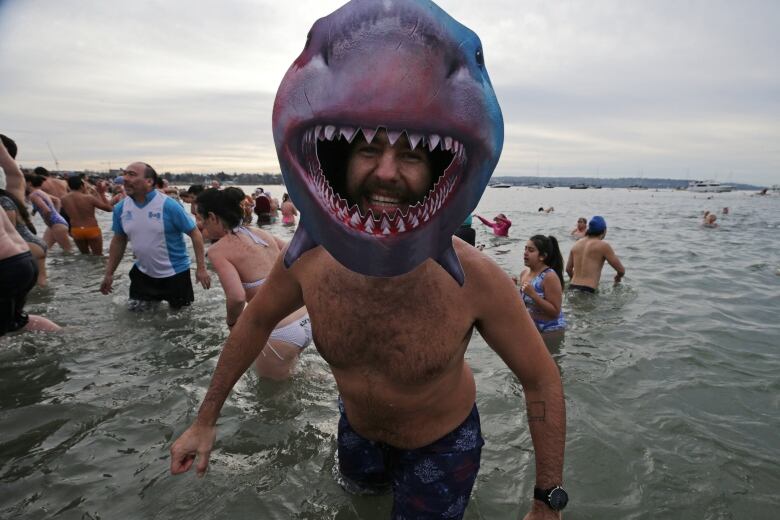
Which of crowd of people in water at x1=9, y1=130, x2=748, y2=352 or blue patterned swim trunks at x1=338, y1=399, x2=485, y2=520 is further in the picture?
crowd of people in water at x1=9, y1=130, x2=748, y2=352

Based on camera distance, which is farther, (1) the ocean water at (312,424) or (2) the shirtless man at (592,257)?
(2) the shirtless man at (592,257)

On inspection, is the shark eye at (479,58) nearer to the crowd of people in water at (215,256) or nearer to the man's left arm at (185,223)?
the crowd of people in water at (215,256)

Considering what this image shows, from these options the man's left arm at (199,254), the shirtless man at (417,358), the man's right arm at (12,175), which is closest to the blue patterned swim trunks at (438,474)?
the shirtless man at (417,358)

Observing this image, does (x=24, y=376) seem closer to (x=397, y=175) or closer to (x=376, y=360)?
(x=376, y=360)

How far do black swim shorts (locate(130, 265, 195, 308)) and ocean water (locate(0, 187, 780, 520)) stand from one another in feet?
1.19

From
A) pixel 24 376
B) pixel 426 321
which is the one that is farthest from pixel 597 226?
pixel 24 376

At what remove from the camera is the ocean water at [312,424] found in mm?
2725

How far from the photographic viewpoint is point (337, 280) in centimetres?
173

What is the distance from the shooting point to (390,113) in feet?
3.37

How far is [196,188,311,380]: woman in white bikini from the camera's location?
3.81m

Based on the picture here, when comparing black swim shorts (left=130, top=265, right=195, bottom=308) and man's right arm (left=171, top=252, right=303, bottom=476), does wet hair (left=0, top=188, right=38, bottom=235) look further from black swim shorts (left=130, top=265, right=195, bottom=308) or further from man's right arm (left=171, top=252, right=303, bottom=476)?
man's right arm (left=171, top=252, right=303, bottom=476)

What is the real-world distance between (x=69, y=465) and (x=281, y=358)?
5.43 feet

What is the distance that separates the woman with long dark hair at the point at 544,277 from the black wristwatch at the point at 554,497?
324cm

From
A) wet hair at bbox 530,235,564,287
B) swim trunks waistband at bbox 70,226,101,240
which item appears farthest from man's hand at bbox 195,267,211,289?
swim trunks waistband at bbox 70,226,101,240
